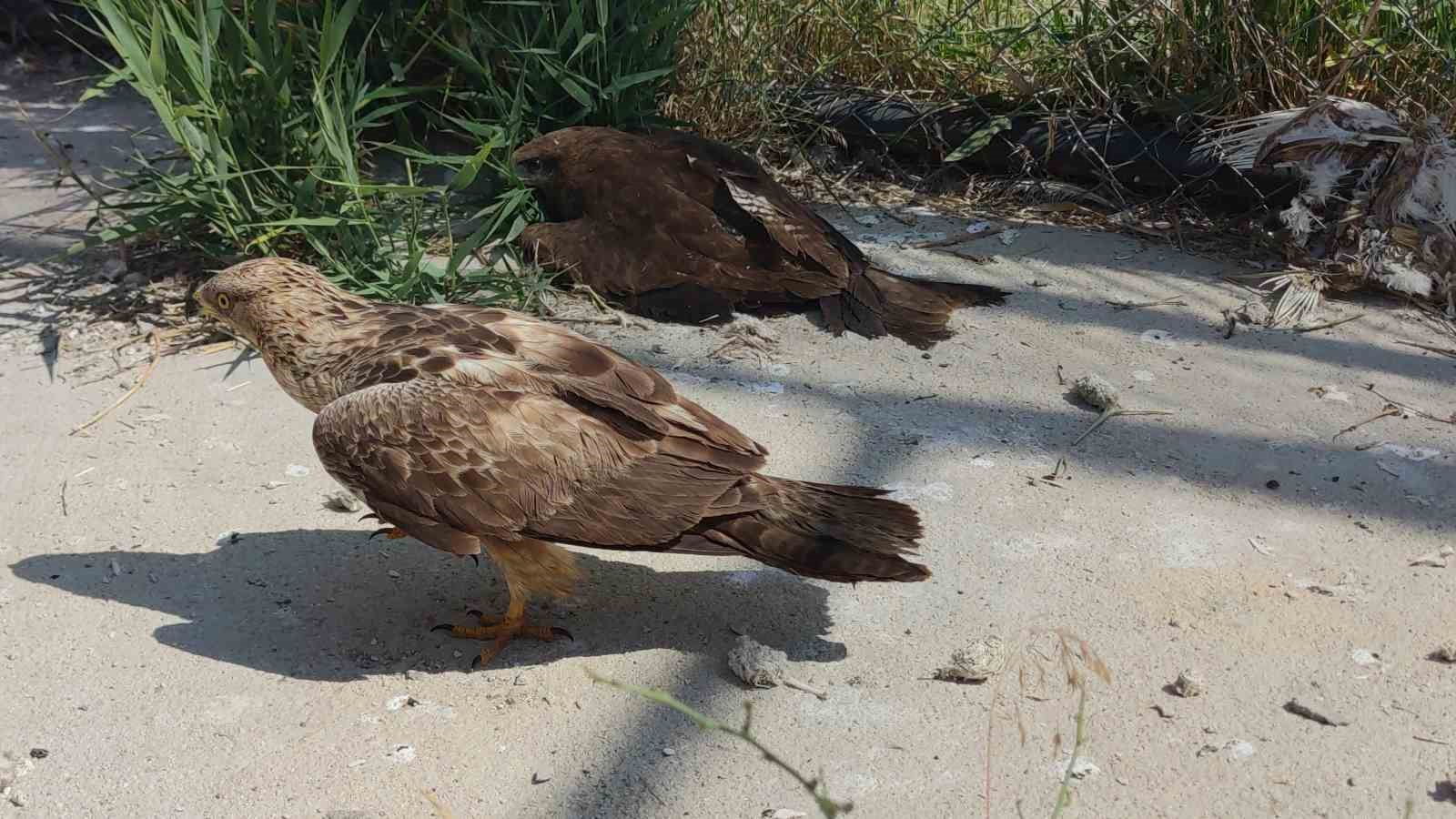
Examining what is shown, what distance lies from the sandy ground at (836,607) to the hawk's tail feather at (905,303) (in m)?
0.07

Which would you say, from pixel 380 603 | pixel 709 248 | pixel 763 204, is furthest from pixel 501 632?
pixel 763 204

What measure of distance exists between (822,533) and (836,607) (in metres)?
0.41

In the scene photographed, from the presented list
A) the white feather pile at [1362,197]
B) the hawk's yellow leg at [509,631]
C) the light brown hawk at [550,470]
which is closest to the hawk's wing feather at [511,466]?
the light brown hawk at [550,470]

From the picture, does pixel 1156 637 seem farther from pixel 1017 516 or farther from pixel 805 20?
pixel 805 20

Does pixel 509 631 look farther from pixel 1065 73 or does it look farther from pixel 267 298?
pixel 1065 73

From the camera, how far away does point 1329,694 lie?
3.27 meters

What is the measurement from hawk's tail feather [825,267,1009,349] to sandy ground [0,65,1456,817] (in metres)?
0.07

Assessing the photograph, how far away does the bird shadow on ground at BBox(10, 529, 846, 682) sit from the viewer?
355 cm

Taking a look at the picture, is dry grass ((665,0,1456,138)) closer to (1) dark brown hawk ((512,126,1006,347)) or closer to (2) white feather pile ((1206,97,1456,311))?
(2) white feather pile ((1206,97,1456,311))

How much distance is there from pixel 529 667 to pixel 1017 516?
1.47m

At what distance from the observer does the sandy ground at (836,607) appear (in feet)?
10.1

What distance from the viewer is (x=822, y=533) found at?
3365 mm

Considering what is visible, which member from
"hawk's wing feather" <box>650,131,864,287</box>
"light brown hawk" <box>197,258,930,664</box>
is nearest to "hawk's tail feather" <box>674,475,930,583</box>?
"light brown hawk" <box>197,258,930,664</box>

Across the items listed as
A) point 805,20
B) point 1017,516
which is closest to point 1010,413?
point 1017,516
